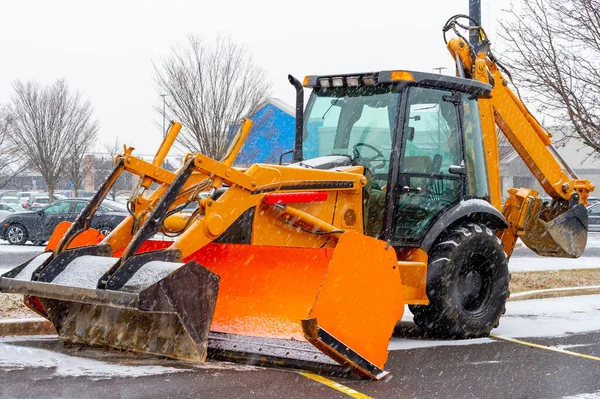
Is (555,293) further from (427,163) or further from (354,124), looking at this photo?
(354,124)

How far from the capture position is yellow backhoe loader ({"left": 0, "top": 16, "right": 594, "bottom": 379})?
6.34 m

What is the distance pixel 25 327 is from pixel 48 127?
78.5ft

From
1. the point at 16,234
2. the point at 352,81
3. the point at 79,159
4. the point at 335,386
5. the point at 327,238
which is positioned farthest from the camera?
the point at 79,159

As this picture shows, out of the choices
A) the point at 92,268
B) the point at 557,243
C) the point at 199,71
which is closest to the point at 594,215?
the point at 199,71

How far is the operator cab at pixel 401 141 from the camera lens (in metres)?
8.19

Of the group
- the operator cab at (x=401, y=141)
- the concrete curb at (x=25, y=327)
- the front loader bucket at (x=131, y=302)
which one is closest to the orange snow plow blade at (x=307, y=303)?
the front loader bucket at (x=131, y=302)

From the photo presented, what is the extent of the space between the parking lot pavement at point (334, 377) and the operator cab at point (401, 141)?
1393 millimetres

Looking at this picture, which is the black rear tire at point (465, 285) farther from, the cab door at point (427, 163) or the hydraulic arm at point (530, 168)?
the hydraulic arm at point (530, 168)

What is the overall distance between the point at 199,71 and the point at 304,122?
16642 millimetres

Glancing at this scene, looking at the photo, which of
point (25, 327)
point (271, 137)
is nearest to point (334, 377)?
point (25, 327)

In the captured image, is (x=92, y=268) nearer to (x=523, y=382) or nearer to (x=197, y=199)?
(x=197, y=199)

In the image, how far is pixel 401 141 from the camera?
817cm

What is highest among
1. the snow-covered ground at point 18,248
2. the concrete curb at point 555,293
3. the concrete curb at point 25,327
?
the concrete curb at point 25,327

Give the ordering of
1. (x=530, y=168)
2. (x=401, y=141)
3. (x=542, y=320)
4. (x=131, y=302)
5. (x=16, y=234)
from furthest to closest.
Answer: (x=16, y=234)
(x=530, y=168)
(x=542, y=320)
(x=401, y=141)
(x=131, y=302)
